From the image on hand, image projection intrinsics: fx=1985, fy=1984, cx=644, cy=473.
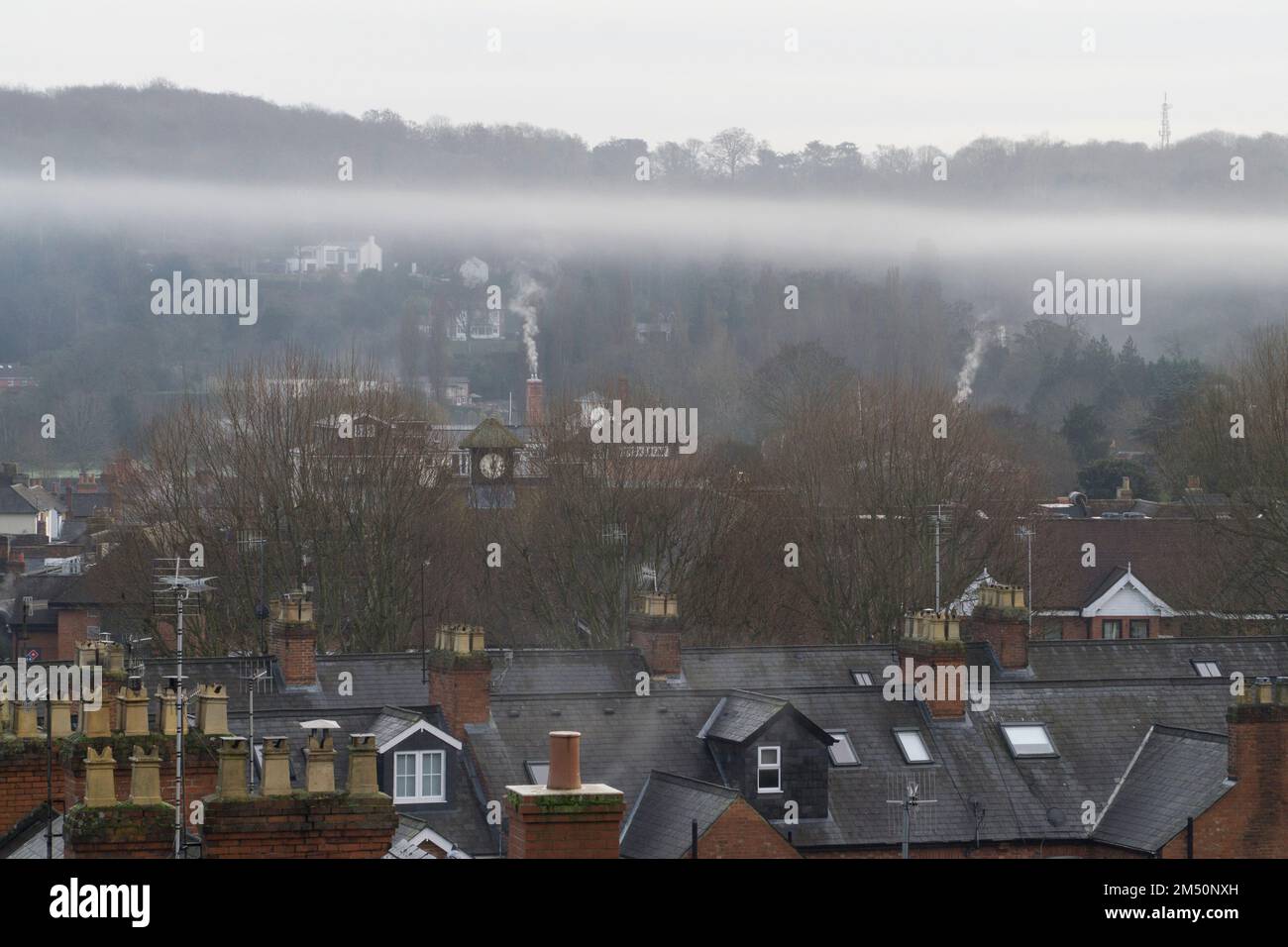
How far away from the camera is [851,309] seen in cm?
16325

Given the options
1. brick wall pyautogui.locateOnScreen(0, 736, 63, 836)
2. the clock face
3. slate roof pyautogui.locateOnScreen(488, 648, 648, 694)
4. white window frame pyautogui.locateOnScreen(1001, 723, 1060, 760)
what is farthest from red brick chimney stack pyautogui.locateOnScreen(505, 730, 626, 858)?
the clock face

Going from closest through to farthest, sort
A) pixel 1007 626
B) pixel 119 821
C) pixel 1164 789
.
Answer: pixel 119 821 < pixel 1164 789 < pixel 1007 626

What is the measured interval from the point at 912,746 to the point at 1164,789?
14.2 feet

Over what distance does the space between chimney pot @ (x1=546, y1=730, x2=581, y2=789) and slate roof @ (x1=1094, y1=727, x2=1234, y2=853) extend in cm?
1907

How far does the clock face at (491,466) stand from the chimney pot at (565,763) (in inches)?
2679

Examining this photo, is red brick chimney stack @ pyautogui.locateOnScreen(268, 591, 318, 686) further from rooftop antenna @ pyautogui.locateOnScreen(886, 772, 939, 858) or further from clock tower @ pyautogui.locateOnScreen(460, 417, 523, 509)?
clock tower @ pyautogui.locateOnScreen(460, 417, 523, 509)

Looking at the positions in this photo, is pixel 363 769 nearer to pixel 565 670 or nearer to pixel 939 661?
pixel 939 661

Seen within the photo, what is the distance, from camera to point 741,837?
2898 cm

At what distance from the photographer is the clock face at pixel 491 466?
82.2m

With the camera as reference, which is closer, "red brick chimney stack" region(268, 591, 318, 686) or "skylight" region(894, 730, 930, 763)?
"skylight" region(894, 730, 930, 763)

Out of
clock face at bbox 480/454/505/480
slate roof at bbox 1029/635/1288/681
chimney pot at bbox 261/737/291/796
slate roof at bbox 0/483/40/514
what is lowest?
slate roof at bbox 1029/635/1288/681

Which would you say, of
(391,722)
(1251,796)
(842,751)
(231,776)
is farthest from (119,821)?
(842,751)

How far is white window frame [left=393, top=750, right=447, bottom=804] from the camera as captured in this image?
3139 cm
